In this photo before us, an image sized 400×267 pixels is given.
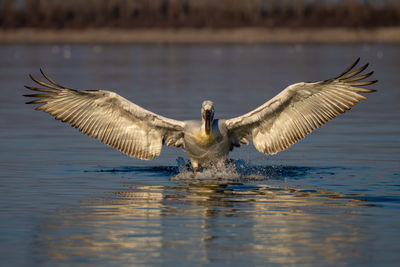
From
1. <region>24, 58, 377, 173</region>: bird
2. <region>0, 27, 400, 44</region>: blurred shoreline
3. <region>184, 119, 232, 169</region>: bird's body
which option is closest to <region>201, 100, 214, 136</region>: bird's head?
<region>24, 58, 377, 173</region>: bird

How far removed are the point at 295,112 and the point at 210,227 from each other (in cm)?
460

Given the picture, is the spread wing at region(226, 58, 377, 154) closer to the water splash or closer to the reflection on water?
the water splash

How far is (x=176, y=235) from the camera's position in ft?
35.5

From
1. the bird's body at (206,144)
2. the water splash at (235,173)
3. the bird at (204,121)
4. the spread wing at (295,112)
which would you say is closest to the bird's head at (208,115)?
the bird at (204,121)

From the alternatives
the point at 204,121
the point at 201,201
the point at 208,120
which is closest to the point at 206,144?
the point at 204,121

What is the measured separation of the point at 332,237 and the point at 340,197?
2700 mm

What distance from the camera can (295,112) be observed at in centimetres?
1535

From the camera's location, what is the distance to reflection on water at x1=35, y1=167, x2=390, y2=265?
989cm

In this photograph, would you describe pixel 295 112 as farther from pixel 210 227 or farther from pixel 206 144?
pixel 210 227

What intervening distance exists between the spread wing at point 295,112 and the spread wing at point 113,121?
113 cm

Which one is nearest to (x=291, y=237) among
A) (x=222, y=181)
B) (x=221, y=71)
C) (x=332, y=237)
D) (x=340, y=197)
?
(x=332, y=237)

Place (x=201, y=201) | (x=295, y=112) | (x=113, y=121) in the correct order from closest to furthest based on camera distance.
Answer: (x=201, y=201), (x=295, y=112), (x=113, y=121)

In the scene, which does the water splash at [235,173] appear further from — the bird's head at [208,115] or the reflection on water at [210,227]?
the reflection on water at [210,227]

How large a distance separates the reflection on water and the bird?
4.22 feet
